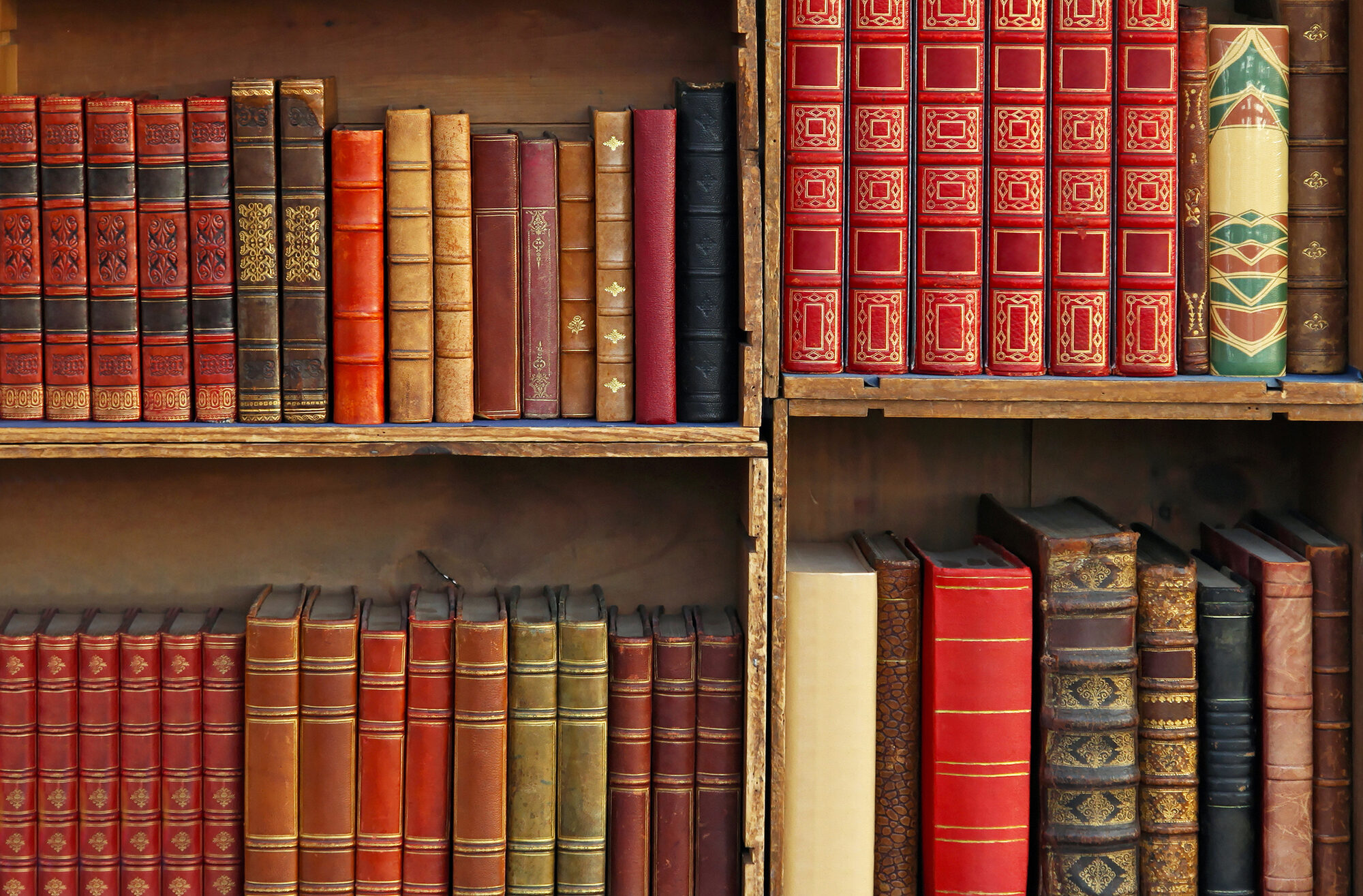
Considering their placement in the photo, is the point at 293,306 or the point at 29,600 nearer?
the point at 293,306

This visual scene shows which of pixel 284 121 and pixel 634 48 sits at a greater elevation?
pixel 634 48

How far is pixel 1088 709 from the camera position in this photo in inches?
46.8

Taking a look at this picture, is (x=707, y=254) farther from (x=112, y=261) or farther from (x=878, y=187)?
(x=112, y=261)

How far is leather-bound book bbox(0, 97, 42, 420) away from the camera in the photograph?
3.73ft

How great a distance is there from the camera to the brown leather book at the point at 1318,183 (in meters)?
1.19

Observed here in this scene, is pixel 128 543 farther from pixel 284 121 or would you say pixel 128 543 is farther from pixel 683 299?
pixel 683 299

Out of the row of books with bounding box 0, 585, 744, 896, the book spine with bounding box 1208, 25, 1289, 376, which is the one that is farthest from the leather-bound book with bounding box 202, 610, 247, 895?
the book spine with bounding box 1208, 25, 1289, 376

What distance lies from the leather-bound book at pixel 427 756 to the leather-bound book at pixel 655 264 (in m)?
0.32

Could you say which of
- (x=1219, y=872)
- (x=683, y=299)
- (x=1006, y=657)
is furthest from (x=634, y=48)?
(x=1219, y=872)

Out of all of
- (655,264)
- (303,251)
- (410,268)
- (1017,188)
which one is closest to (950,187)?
(1017,188)

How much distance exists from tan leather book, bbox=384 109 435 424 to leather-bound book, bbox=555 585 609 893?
11.0 inches

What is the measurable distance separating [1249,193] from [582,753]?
0.88 m

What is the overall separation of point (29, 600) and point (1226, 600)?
1367 mm

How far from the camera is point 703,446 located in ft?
3.79
